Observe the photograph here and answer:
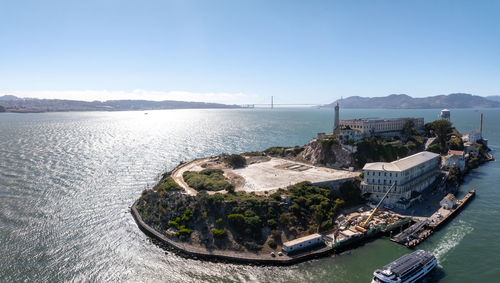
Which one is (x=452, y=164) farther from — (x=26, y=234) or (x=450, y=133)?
(x=26, y=234)

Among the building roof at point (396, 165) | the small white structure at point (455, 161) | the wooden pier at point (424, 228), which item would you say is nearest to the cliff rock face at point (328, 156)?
the building roof at point (396, 165)

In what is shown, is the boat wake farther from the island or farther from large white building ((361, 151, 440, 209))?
large white building ((361, 151, 440, 209))

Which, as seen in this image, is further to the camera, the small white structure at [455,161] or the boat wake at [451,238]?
the small white structure at [455,161]

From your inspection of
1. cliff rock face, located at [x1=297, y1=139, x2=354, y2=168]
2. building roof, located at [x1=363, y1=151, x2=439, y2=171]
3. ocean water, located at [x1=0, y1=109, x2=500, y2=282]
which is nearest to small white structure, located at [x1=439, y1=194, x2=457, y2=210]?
ocean water, located at [x1=0, y1=109, x2=500, y2=282]

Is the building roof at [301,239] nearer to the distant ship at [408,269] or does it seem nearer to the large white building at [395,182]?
the distant ship at [408,269]

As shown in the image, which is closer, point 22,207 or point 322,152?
point 22,207

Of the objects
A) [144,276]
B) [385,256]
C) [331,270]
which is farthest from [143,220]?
[385,256]
